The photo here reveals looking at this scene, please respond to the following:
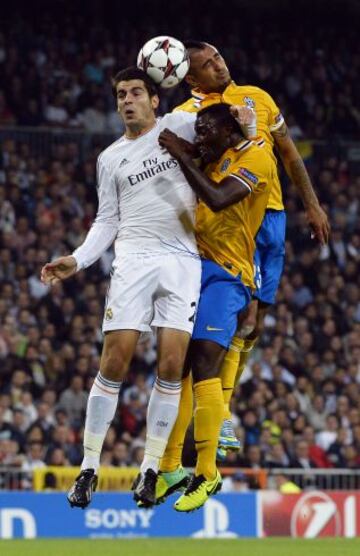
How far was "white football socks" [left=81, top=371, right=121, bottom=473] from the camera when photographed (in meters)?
9.96

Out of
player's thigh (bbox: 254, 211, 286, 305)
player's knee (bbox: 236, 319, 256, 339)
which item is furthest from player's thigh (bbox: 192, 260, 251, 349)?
player's thigh (bbox: 254, 211, 286, 305)

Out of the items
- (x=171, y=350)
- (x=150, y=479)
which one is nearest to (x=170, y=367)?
(x=171, y=350)

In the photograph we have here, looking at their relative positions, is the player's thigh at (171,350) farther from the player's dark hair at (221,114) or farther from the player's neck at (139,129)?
the player's dark hair at (221,114)

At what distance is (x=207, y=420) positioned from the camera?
1014 cm

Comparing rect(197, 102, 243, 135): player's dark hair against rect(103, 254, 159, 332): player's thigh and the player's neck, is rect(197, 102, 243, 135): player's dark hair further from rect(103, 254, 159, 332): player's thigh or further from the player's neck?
rect(103, 254, 159, 332): player's thigh

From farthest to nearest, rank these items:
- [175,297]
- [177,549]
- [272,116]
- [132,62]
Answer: [132,62], [177,549], [272,116], [175,297]

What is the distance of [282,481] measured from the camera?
18828mm

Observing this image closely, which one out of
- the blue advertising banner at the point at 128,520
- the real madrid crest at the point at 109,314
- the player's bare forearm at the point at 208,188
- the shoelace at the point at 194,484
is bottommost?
the blue advertising banner at the point at 128,520

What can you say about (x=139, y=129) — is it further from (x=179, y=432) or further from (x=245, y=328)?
(x=179, y=432)

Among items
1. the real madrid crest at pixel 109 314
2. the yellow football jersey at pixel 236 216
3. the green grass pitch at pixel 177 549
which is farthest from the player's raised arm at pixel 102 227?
the green grass pitch at pixel 177 549

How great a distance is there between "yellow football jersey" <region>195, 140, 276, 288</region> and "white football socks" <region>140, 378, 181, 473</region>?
0.98 meters

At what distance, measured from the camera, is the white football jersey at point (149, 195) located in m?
10.0

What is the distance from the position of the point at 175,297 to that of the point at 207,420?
89cm

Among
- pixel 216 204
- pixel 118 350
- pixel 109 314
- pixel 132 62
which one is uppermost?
pixel 132 62
